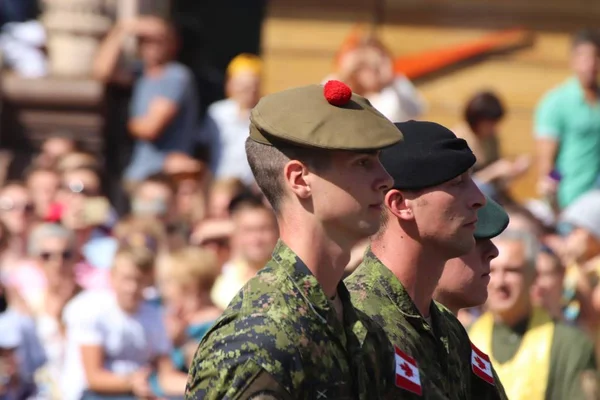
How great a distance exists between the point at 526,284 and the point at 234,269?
2.07 metres

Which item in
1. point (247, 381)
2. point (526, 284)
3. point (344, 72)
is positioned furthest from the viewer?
point (344, 72)

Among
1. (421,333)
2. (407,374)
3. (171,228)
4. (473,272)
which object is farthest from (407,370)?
(171,228)

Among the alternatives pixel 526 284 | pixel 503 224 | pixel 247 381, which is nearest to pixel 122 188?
pixel 526 284

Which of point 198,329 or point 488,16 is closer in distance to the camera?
point 198,329

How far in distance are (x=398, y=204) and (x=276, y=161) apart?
2.51ft

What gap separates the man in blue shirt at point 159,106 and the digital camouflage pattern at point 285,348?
646cm

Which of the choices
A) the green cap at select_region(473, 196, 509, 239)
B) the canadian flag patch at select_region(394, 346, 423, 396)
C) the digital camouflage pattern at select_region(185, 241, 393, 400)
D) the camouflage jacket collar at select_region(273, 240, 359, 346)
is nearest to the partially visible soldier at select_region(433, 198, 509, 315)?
the green cap at select_region(473, 196, 509, 239)

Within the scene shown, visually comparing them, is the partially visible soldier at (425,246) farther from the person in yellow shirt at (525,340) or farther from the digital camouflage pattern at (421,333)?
the person in yellow shirt at (525,340)

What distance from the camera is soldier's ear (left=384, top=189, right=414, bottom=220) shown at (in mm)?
4586

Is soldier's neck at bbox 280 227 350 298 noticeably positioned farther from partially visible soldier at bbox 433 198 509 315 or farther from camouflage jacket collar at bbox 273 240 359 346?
partially visible soldier at bbox 433 198 509 315

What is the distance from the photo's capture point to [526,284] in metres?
6.53

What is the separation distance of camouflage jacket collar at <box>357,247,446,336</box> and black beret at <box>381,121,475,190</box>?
0.78 ft

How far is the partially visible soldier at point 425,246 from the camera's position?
4.51 meters

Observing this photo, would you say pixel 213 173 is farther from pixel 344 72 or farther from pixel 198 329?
pixel 198 329
